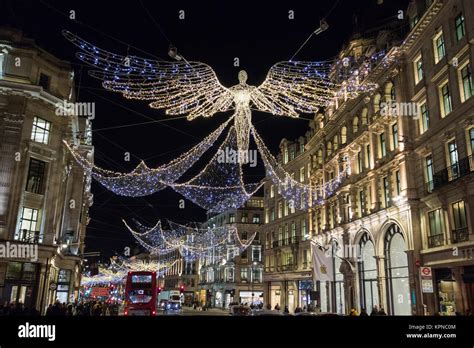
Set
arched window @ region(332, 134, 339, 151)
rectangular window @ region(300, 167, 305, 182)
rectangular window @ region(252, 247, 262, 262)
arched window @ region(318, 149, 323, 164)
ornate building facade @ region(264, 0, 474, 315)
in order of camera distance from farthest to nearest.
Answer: rectangular window @ region(252, 247, 262, 262), rectangular window @ region(300, 167, 305, 182), arched window @ region(318, 149, 323, 164), arched window @ region(332, 134, 339, 151), ornate building facade @ region(264, 0, 474, 315)

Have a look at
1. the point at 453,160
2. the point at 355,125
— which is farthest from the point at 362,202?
the point at 453,160

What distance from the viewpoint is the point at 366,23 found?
40.3 meters

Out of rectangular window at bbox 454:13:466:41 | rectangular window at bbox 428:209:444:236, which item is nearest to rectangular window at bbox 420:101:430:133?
rectangular window at bbox 454:13:466:41

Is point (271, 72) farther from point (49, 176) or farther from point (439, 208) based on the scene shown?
point (49, 176)

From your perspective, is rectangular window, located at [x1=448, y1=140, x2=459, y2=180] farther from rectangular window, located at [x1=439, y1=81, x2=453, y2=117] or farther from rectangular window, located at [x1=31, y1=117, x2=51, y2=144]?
rectangular window, located at [x1=31, y1=117, x2=51, y2=144]

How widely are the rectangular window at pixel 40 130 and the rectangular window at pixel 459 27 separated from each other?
A: 26866 mm

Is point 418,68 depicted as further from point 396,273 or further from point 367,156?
point 396,273

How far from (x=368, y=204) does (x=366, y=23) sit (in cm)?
1796

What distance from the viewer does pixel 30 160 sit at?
95.8 feet

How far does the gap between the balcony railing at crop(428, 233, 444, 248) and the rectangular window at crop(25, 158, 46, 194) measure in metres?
25.7

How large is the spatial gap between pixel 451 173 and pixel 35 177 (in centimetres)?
2637

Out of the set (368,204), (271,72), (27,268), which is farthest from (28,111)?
(368,204)

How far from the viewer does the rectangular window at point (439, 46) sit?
82.1 feet

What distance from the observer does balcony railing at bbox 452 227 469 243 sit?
21.9 meters
